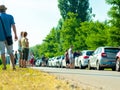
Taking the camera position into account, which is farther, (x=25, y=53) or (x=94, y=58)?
(x=94, y=58)

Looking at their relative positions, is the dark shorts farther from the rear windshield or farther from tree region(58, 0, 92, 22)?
tree region(58, 0, 92, 22)

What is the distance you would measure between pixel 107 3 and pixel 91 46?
11828mm

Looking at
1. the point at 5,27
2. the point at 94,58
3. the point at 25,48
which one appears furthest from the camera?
the point at 94,58

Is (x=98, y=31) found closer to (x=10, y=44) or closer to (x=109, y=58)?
(x=109, y=58)

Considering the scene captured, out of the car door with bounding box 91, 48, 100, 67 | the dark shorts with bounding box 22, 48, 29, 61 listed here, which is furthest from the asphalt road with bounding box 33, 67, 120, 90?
the car door with bounding box 91, 48, 100, 67

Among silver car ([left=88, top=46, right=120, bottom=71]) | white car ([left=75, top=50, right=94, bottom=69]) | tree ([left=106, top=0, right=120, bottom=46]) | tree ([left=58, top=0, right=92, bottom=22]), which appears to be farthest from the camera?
tree ([left=58, top=0, right=92, bottom=22])

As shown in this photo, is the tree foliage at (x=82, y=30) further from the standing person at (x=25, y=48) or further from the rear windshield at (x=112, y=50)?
the standing person at (x=25, y=48)

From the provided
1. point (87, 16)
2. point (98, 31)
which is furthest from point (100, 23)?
point (87, 16)

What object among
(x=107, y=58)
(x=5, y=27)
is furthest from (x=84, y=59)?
(x=5, y=27)

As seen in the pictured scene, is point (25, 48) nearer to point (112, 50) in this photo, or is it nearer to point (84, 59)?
point (112, 50)

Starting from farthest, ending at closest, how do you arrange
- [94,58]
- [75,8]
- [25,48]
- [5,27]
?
[75,8]
[94,58]
[25,48]
[5,27]

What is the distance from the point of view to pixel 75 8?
296 feet

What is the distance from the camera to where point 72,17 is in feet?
249

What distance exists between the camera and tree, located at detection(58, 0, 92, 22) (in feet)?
293
